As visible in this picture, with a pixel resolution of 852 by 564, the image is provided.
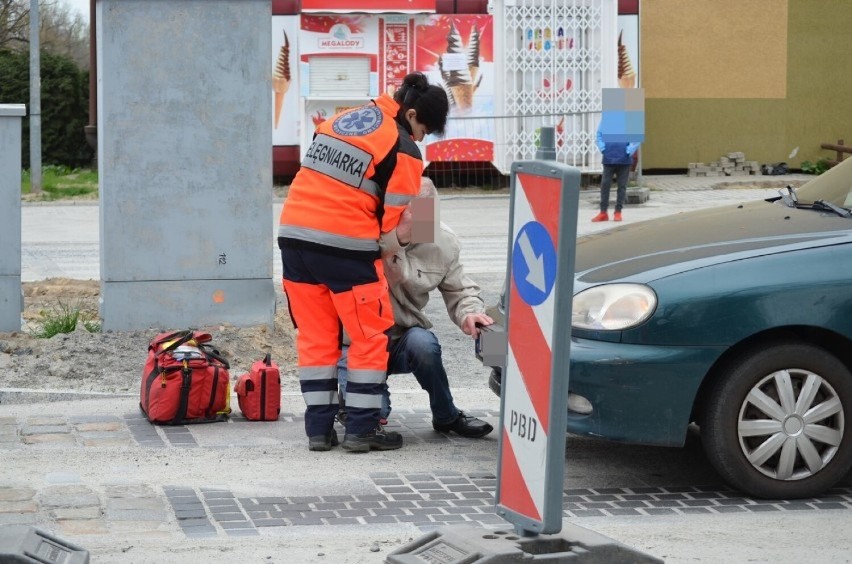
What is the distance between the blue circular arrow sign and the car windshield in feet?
8.31

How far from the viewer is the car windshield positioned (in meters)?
6.49

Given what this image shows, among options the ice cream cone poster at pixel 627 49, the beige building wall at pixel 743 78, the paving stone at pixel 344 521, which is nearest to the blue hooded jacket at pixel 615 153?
the ice cream cone poster at pixel 627 49

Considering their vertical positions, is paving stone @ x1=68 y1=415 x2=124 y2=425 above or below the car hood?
below

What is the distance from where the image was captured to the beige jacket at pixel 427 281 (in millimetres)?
6668

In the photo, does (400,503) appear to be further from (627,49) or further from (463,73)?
(627,49)

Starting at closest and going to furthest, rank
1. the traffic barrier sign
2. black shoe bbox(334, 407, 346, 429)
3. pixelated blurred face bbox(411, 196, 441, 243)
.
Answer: the traffic barrier sign, pixelated blurred face bbox(411, 196, 441, 243), black shoe bbox(334, 407, 346, 429)

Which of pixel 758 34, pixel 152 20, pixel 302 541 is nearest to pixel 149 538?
pixel 302 541

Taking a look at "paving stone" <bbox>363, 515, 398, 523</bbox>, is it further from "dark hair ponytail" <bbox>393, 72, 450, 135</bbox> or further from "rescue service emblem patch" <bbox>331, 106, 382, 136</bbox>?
"dark hair ponytail" <bbox>393, 72, 450, 135</bbox>

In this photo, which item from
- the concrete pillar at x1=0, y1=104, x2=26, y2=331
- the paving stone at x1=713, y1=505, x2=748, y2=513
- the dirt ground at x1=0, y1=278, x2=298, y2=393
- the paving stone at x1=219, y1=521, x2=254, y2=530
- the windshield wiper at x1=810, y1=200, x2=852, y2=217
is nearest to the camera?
the paving stone at x1=219, y1=521, x2=254, y2=530

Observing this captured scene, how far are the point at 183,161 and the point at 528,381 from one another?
191 inches

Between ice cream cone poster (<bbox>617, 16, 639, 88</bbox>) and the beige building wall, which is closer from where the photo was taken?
ice cream cone poster (<bbox>617, 16, 639, 88</bbox>)

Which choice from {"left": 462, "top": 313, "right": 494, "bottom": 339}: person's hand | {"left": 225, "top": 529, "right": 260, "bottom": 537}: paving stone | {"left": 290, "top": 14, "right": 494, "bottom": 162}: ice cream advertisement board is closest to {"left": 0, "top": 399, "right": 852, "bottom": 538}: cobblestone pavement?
{"left": 225, "top": 529, "right": 260, "bottom": 537}: paving stone

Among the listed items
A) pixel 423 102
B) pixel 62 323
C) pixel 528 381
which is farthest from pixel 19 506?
pixel 62 323

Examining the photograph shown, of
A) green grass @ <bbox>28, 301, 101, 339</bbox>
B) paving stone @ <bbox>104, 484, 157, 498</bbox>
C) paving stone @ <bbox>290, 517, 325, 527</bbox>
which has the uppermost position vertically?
green grass @ <bbox>28, 301, 101, 339</bbox>
